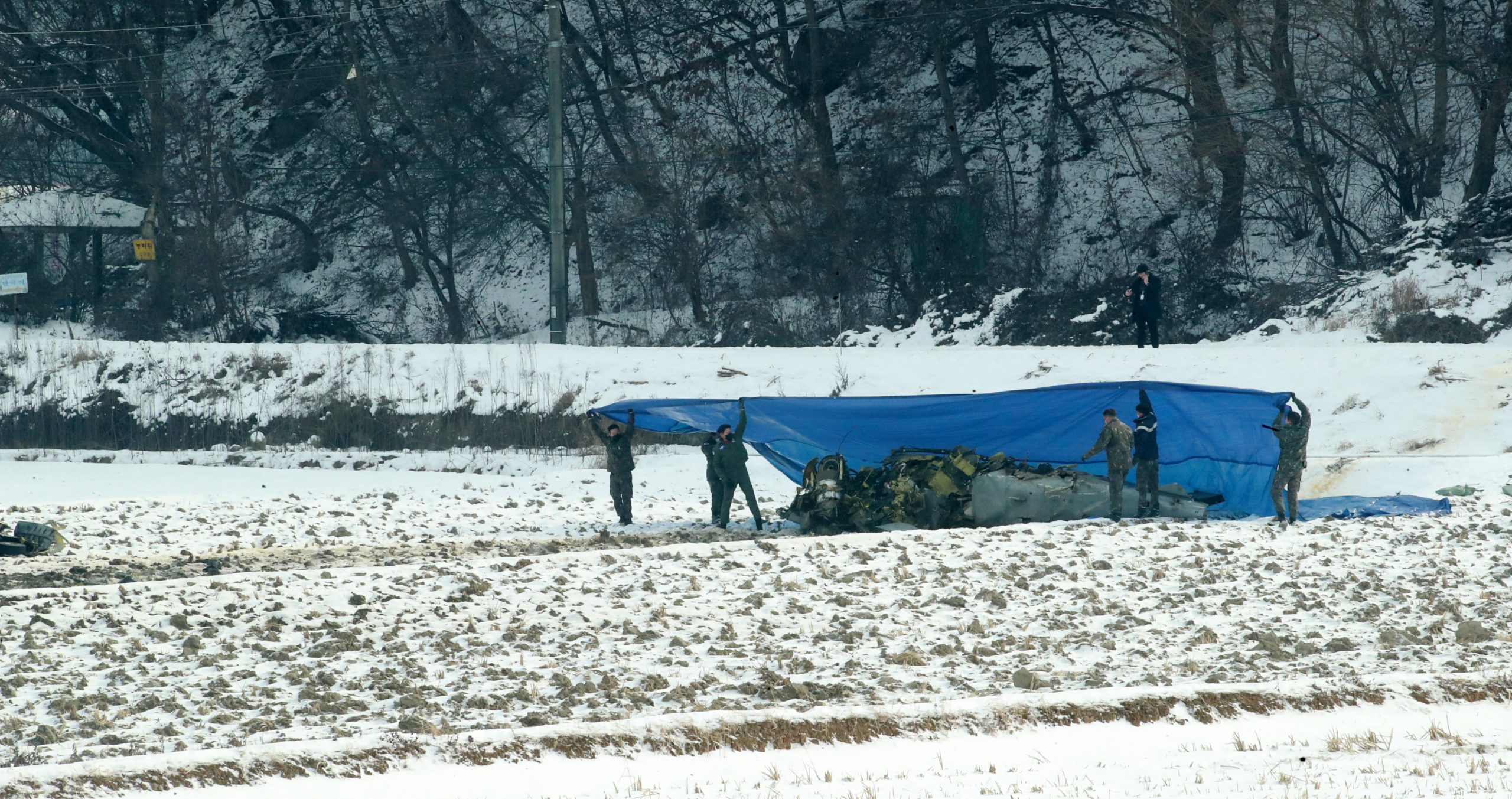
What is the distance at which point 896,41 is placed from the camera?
→ 37.6 meters

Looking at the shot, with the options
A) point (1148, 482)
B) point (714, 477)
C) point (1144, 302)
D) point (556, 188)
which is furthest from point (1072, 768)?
point (556, 188)

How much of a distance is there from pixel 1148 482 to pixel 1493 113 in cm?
1719

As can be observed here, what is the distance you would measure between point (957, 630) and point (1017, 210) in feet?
85.7

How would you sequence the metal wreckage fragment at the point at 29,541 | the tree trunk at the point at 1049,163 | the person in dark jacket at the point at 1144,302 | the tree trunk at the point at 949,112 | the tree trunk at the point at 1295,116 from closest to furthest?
the metal wreckage fragment at the point at 29,541, the person in dark jacket at the point at 1144,302, the tree trunk at the point at 1295,116, the tree trunk at the point at 1049,163, the tree trunk at the point at 949,112

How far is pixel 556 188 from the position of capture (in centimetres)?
2628

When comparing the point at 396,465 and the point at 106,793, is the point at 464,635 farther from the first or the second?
the point at 396,465

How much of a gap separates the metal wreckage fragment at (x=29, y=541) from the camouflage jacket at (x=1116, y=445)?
985cm

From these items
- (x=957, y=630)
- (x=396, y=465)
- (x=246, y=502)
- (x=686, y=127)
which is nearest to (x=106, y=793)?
(x=957, y=630)

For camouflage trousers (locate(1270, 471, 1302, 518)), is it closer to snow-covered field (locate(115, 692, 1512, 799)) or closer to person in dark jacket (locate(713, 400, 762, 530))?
person in dark jacket (locate(713, 400, 762, 530))

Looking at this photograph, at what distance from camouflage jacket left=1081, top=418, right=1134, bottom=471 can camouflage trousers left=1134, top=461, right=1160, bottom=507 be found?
1.02 feet

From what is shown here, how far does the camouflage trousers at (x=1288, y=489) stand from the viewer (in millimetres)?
14289

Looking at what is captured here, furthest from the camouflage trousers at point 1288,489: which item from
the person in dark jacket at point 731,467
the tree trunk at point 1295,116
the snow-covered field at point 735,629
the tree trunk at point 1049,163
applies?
the tree trunk at point 1049,163

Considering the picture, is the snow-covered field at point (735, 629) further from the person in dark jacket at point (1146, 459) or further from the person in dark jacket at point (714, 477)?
the person in dark jacket at point (1146, 459)

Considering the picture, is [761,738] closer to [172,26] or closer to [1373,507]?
[1373,507]
